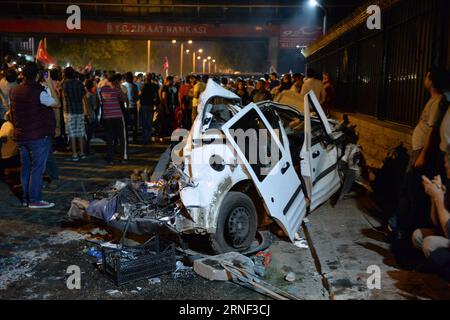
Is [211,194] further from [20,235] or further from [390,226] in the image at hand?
[20,235]

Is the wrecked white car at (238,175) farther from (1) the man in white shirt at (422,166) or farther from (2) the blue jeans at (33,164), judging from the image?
(2) the blue jeans at (33,164)

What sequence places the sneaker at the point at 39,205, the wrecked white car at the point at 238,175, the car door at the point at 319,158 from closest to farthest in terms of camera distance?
the wrecked white car at the point at 238,175 → the car door at the point at 319,158 → the sneaker at the point at 39,205

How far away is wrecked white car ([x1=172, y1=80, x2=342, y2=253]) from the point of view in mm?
5066

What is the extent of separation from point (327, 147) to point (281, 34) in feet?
70.3

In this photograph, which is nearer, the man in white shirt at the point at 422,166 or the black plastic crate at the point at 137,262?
the black plastic crate at the point at 137,262

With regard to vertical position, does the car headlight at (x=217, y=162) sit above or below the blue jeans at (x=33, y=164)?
above

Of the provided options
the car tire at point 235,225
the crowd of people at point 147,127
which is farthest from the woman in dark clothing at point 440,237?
the car tire at point 235,225

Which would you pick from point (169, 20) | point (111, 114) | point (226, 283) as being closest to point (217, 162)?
point (226, 283)

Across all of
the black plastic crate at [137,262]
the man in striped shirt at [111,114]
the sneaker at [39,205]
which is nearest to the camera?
the black plastic crate at [137,262]

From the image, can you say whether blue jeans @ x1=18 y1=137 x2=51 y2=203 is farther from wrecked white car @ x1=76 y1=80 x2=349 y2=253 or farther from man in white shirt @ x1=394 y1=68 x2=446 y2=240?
man in white shirt @ x1=394 y1=68 x2=446 y2=240

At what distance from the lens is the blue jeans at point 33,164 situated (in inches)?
288

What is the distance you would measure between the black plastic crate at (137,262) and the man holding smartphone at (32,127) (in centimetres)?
292

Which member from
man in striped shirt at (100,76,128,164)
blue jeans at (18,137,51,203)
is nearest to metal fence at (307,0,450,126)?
man in striped shirt at (100,76,128,164)

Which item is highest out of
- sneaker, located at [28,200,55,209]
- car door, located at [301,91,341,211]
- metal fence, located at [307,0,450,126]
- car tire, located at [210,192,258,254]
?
metal fence, located at [307,0,450,126]
